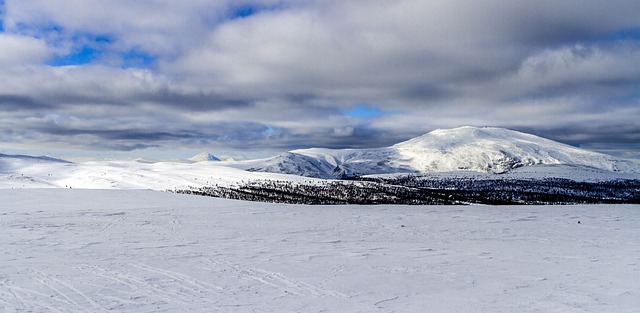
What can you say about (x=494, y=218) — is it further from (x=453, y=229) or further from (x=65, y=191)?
(x=65, y=191)

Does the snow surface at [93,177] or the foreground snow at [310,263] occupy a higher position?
the snow surface at [93,177]

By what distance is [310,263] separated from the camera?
16.2 m

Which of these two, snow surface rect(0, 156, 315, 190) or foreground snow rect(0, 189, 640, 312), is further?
snow surface rect(0, 156, 315, 190)

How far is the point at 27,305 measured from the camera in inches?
424

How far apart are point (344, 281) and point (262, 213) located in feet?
66.6

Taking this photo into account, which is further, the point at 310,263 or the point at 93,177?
the point at 93,177

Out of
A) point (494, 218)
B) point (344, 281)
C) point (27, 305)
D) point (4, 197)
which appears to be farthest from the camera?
point (4, 197)

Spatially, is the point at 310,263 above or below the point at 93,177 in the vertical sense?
below

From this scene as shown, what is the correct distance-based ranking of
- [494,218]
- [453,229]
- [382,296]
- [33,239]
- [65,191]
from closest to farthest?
[382,296] → [33,239] → [453,229] → [494,218] → [65,191]

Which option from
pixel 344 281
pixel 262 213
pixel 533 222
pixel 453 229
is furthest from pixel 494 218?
pixel 344 281

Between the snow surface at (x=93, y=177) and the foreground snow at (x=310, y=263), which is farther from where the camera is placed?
the snow surface at (x=93, y=177)

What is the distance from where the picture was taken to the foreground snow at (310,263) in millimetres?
11531

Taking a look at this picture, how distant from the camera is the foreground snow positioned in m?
11.5

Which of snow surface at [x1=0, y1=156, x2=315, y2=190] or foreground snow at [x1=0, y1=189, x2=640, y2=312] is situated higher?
snow surface at [x1=0, y1=156, x2=315, y2=190]
